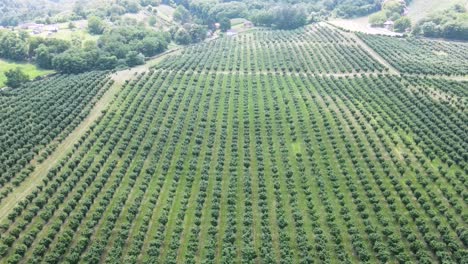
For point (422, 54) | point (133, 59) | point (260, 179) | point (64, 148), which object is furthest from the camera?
point (422, 54)

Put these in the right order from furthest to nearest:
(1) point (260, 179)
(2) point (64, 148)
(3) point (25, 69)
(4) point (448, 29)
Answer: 1. (4) point (448, 29)
2. (3) point (25, 69)
3. (2) point (64, 148)
4. (1) point (260, 179)

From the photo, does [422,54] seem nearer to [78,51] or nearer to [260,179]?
[260,179]

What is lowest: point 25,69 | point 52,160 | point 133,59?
point 52,160

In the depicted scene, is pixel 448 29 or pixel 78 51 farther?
pixel 448 29

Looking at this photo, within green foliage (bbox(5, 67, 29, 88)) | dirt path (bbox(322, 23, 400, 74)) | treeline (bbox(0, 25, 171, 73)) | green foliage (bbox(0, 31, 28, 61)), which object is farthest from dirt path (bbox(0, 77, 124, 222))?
dirt path (bbox(322, 23, 400, 74))

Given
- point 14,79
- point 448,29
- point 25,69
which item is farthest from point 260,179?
point 448,29

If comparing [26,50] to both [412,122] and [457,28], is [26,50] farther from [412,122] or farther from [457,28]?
[457,28]

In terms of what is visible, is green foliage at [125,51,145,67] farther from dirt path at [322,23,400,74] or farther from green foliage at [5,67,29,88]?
dirt path at [322,23,400,74]
